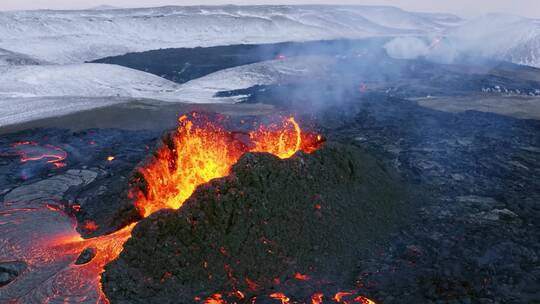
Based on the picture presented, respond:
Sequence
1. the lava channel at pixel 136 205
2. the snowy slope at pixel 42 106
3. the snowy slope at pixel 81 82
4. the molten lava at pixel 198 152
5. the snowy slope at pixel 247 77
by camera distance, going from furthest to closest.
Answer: the snowy slope at pixel 247 77 → the snowy slope at pixel 81 82 → the snowy slope at pixel 42 106 → the molten lava at pixel 198 152 → the lava channel at pixel 136 205

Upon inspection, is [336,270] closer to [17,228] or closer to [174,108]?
[17,228]

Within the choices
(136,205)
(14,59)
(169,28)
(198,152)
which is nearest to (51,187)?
(136,205)

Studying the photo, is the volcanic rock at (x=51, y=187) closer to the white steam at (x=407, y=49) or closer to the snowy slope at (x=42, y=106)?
the snowy slope at (x=42, y=106)

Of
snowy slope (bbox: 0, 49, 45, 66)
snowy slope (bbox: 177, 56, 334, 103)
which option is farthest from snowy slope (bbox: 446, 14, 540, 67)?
snowy slope (bbox: 0, 49, 45, 66)

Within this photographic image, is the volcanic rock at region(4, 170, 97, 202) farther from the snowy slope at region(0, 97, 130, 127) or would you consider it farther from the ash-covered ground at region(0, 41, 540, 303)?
the snowy slope at region(0, 97, 130, 127)

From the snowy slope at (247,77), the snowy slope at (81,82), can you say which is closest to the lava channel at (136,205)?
the snowy slope at (247,77)

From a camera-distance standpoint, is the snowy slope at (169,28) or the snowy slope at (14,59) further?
the snowy slope at (169,28)
